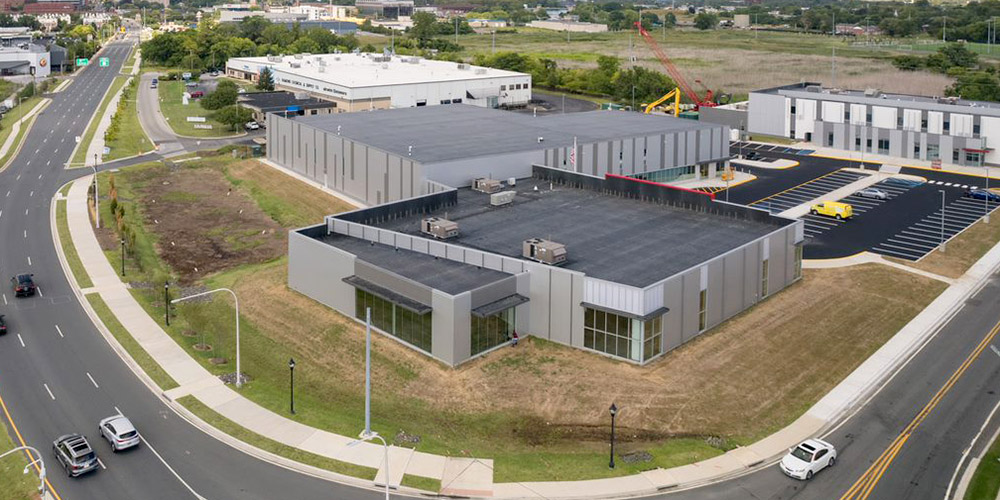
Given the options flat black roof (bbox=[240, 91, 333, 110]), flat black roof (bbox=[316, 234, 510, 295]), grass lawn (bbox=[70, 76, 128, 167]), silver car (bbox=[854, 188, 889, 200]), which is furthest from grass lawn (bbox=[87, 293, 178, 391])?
flat black roof (bbox=[240, 91, 333, 110])

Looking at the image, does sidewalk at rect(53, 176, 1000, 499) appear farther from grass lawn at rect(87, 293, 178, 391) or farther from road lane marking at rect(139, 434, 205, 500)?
road lane marking at rect(139, 434, 205, 500)

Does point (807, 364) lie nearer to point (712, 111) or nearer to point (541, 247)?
point (541, 247)

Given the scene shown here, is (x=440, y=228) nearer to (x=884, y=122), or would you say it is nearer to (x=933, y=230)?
(x=933, y=230)

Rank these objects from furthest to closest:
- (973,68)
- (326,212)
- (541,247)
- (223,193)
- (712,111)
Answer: (973,68) < (712,111) < (223,193) < (326,212) < (541,247)

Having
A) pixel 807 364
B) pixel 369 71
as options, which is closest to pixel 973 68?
pixel 369 71

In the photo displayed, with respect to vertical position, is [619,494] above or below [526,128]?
below

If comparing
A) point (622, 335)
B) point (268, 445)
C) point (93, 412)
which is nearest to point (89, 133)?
point (93, 412)

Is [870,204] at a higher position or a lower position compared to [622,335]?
higher
